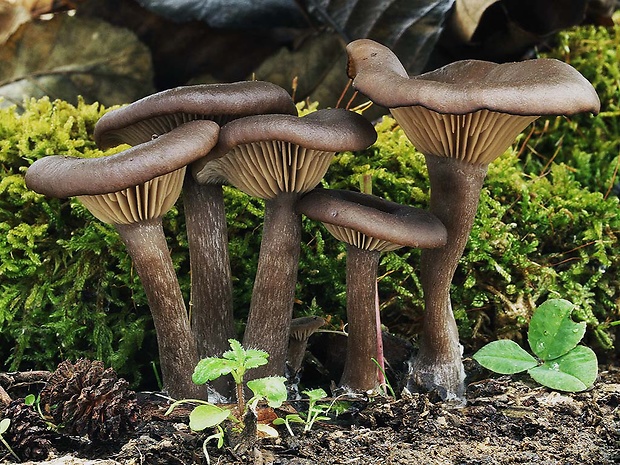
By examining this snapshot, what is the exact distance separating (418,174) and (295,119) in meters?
1.05

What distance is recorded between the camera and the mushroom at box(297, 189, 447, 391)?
1.82 metres

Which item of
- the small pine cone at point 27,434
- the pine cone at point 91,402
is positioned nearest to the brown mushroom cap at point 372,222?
the pine cone at point 91,402

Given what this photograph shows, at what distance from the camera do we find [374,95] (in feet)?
5.41

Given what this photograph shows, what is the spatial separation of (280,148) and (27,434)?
106cm

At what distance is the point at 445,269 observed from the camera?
209 cm

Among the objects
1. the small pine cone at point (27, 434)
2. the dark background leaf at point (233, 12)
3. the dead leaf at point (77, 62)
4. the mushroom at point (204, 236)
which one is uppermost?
the dark background leaf at point (233, 12)

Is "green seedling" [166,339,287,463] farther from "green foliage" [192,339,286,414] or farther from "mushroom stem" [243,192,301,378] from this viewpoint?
"mushroom stem" [243,192,301,378]

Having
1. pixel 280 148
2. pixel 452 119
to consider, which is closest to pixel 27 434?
pixel 280 148

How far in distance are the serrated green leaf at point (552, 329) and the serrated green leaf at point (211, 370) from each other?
3.56ft

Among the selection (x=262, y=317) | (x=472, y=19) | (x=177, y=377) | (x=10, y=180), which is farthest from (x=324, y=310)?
(x=472, y=19)

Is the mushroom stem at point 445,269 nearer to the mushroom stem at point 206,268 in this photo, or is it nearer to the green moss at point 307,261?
the green moss at point 307,261

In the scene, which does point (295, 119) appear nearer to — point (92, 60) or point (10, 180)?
point (10, 180)

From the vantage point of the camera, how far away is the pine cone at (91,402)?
63.3 inches

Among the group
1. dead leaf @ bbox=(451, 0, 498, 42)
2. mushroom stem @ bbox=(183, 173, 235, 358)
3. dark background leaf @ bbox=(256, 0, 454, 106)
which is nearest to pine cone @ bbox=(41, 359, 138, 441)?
mushroom stem @ bbox=(183, 173, 235, 358)
